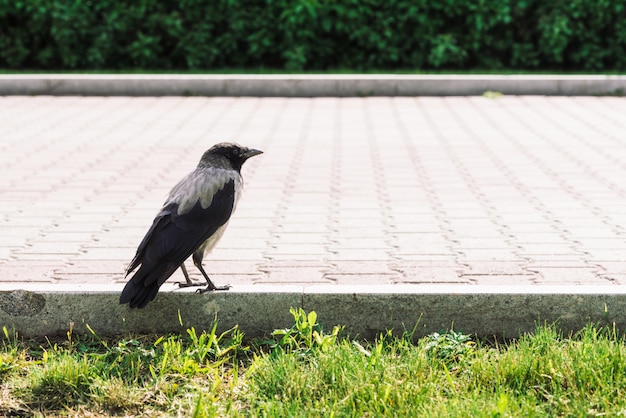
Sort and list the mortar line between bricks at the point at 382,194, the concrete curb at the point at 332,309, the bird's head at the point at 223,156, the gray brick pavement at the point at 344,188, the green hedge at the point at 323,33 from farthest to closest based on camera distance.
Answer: the green hedge at the point at 323,33 → the mortar line between bricks at the point at 382,194 → the gray brick pavement at the point at 344,188 → the bird's head at the point at 223,156 → the concrete curb at the point at 332,309

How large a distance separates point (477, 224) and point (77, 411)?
3.73 meters

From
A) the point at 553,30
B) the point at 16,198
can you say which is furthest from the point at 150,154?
the point at 553,30


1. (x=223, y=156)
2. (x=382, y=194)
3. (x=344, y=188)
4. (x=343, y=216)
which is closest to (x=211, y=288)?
(x=223, y=156)

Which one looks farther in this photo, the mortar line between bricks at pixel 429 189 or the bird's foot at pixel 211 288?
the mortar line between bricks at pixel 429 189

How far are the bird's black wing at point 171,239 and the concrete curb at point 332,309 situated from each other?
205 millimetres

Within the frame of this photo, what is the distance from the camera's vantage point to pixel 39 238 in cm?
656

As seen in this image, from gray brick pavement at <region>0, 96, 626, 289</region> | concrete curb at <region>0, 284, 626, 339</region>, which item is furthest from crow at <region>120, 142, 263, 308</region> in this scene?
gray brick pavement at <region>0, 96, 626, 289</region>

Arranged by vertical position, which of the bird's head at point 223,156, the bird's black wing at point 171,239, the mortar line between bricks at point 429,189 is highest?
the bird's head at point 223,156

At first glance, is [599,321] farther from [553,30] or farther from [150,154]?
[553,30]

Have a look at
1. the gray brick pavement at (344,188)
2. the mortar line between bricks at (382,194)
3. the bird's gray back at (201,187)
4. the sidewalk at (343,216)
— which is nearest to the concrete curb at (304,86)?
the gray brick pavement at (344,188)

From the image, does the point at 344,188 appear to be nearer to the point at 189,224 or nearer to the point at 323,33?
the point at 189,224

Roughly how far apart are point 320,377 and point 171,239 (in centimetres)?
108

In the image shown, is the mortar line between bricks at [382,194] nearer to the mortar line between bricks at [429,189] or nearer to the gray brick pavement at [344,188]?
the gray brick pavement at [344,188]

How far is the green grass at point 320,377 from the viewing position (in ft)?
13.1
